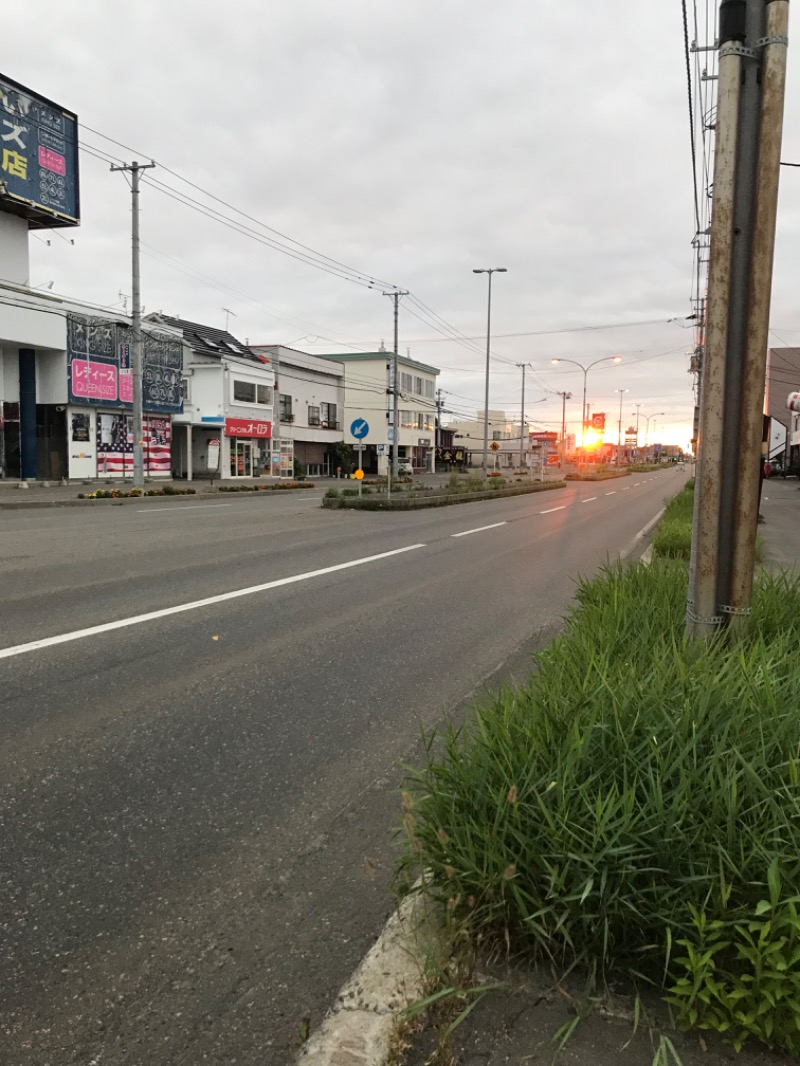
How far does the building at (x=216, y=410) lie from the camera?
141 ft

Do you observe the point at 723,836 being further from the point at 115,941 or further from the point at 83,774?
the point at 83,774

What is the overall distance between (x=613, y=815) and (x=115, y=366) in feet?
119

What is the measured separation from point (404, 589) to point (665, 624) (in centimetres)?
442

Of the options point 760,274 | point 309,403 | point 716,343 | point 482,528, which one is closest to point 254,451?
point 309,403

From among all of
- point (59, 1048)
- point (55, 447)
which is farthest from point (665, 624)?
point (55, 447)

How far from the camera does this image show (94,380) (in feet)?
109

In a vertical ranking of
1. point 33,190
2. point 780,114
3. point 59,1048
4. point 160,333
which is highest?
point 33,190

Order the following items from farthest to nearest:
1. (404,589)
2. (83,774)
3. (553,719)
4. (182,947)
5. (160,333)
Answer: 1. (160,333)
2. (404,589)
3. (83,774)
4. (553,719)
5. (182,947)

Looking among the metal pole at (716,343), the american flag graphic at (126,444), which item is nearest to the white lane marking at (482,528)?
the metal pole at (716,343)

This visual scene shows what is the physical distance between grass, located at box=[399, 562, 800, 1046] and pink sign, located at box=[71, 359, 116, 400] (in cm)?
3349

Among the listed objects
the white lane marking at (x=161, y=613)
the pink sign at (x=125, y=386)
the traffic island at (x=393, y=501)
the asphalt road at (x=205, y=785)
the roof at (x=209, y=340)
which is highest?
the roof at (x=209, y=340)

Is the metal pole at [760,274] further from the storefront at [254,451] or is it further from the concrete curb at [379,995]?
the storefront at [254,451]

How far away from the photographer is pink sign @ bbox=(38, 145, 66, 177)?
30547 millimetres

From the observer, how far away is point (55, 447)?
107ft
